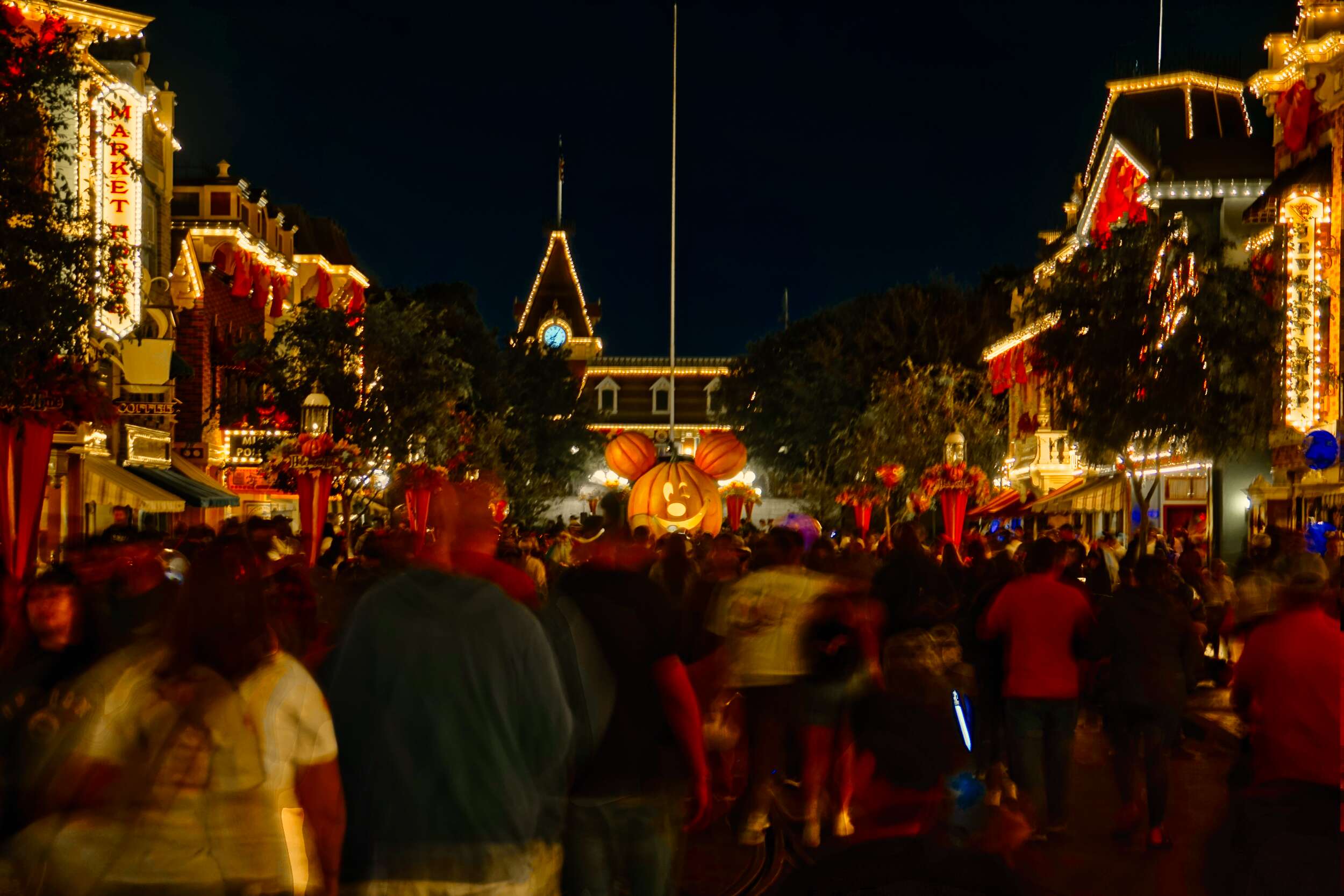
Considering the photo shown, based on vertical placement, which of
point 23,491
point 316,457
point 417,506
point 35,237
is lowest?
point 417,506

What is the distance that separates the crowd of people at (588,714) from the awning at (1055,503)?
26176 millimetres

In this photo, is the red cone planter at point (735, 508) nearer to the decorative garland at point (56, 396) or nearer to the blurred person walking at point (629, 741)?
the decorative garland at point (56, 396)

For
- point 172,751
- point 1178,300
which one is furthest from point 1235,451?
point 172,751

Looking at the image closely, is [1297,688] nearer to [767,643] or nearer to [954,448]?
[767,643]

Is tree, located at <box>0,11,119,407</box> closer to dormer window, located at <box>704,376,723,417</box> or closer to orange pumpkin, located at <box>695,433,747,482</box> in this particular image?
orange pumpkin, located at <box>695,433,747,482</box>

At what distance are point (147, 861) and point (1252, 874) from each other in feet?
11.2

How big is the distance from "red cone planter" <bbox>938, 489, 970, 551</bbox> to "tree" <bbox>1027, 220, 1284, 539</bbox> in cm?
494

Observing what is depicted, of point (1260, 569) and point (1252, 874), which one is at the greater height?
point (1260, 569)

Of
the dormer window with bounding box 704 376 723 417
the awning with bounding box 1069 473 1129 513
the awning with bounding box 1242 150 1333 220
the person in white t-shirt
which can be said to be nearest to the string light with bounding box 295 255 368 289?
the dormer window with bounding box 704 376 723 417

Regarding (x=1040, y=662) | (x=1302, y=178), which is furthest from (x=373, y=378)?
(x=1040, y=662)

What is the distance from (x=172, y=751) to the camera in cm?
352

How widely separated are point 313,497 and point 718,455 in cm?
661

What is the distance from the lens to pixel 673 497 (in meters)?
18.3

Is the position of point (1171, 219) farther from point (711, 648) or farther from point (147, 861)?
point (147, 861)
